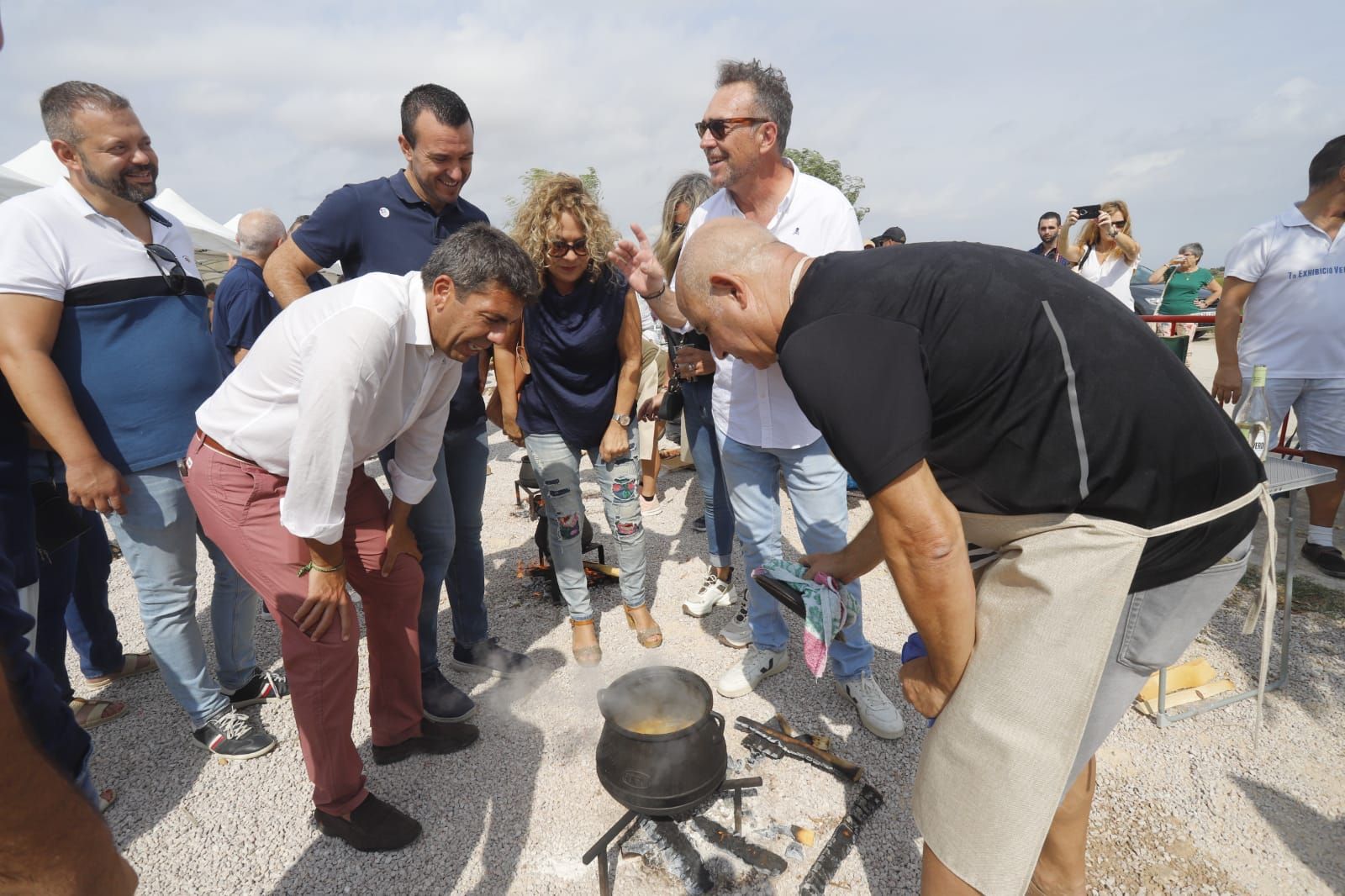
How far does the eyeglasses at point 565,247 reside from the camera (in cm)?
301

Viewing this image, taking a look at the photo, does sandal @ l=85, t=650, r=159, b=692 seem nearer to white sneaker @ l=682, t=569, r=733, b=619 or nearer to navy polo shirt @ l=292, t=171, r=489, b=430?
navy polo shirt @ l=292, t=171, r=489, b=430

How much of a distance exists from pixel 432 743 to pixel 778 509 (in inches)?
74.8

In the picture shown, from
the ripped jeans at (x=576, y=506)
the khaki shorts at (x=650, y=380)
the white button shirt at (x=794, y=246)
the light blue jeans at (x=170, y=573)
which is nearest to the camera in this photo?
the light blue jeans at (x=170, y=573)

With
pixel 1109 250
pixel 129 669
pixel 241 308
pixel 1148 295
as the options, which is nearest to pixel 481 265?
pixel 241 308

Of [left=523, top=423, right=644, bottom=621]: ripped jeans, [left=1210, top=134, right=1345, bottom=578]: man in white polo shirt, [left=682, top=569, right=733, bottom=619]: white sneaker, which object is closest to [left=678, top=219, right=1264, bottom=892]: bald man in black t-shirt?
[left=523, top=423, right=644, bottom=621]: ripped jeans

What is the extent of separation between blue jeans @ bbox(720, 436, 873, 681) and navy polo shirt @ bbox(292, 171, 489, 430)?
5.27ft

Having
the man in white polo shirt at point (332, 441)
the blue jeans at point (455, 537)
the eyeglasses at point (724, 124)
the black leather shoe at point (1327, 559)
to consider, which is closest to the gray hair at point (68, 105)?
the man in white polo shirt at point (332, 441)

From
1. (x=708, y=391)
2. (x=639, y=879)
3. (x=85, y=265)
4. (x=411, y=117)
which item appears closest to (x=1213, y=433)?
(x=639, y=879)

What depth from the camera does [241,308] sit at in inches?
152

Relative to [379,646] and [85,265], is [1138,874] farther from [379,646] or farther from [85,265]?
[85,265]

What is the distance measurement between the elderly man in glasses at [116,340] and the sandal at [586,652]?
1.74 metres

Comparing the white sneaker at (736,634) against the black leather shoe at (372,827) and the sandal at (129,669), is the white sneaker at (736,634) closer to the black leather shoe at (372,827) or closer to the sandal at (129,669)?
the black leather shoe at (372,827)

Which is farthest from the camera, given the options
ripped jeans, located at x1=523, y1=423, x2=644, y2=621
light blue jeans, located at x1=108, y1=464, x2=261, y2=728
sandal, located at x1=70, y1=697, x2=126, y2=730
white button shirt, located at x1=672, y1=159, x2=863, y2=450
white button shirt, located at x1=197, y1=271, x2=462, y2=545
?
ripped jeans, located at x1=523, y1=423, x2=644, y2=621

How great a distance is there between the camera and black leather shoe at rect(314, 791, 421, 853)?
242 centimetres
